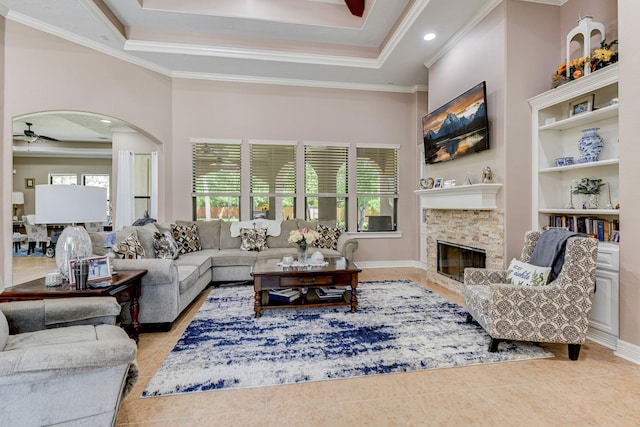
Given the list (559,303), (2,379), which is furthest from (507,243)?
(2,379)

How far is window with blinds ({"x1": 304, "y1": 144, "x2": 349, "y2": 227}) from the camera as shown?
5.82m

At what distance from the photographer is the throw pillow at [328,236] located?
521 cm

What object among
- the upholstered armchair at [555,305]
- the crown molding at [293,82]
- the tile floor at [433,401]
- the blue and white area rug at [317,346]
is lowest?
the tile floor at [433,401]

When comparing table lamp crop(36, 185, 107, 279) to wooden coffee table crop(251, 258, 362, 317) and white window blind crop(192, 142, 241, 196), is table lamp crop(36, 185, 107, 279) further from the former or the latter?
white window blind crop(192, 142, 241, 196)

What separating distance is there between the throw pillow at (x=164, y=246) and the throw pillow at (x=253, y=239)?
111cm

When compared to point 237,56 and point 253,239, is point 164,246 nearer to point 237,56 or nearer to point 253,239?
point 253,239

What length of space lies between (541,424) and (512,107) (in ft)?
10.1

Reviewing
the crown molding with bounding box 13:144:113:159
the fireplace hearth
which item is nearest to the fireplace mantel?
the fireplace hearth

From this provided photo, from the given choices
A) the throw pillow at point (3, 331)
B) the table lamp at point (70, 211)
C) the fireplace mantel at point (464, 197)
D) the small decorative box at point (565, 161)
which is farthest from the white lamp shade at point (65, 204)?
the small decorative box at point (565, 161)

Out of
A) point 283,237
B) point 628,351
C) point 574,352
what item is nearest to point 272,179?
point 283,237

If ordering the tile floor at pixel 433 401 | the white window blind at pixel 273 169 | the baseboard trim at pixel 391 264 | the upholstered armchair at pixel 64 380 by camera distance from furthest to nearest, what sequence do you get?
the baseboard trim at pixel 391 264 → the white window blind at pixel 273 169 → the tile floor at pixel 433 401 → the upholstered armchair at pixel 64 380

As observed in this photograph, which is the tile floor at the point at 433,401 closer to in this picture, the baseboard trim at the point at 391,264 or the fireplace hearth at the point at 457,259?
the fireplace hearth at the point at 457,259

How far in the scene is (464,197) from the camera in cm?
395

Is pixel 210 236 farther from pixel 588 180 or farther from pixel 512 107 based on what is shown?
pixel 588 180
